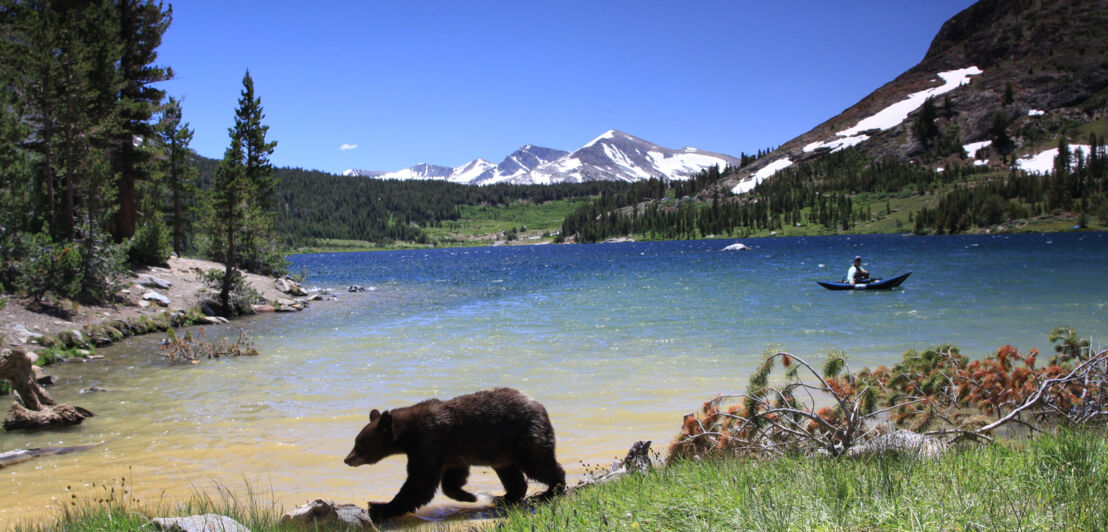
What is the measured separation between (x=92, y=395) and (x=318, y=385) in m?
4.38

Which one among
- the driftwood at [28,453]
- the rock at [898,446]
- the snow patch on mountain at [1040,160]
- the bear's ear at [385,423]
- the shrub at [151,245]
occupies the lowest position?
the driftwood at [28,453]

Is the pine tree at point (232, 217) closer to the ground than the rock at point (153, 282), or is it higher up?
higher up

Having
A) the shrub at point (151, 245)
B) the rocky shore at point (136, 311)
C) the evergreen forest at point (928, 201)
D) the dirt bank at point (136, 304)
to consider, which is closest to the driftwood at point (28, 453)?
the dirt bank at point (136, 304)

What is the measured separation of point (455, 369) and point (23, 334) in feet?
40.2

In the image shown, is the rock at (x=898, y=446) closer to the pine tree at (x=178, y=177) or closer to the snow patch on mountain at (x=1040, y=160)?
the pine tree at (x=178, y=177)

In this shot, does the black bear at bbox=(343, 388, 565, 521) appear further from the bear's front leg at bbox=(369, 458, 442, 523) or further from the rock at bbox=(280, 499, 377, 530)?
the rock at bbox=(280, 499, 377, 530)

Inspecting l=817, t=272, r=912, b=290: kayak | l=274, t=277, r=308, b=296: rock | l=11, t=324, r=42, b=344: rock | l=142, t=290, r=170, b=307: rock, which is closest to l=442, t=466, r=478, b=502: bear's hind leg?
l=11, t=324, r=42, b=344: rock

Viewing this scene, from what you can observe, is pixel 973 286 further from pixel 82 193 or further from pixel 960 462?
pixel 82 193

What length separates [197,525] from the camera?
4.09 metres

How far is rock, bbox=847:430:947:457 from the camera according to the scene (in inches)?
189

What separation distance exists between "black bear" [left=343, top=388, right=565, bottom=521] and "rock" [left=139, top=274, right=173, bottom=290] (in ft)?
84.9

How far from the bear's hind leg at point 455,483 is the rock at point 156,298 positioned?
24033 millimetres

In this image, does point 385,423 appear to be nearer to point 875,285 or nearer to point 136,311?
point 136,311

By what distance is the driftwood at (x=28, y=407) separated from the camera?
32.0 feet
